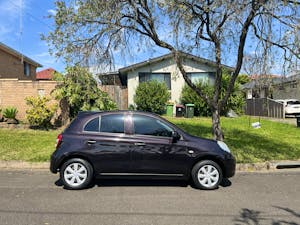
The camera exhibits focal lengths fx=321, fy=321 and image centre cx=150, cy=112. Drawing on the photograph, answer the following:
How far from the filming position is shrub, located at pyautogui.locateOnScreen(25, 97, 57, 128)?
45.4ft

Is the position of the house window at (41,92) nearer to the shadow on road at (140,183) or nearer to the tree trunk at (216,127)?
the tree trunk at (216,127)

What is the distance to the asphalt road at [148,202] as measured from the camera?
16.0 ft

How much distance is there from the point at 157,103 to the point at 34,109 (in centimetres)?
959

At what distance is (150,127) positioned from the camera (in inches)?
272

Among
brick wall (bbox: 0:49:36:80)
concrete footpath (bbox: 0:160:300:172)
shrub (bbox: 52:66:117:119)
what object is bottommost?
concrete footpath (bbox: 0:160:300:172)

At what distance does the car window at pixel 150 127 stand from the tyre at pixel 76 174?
1.28 meters

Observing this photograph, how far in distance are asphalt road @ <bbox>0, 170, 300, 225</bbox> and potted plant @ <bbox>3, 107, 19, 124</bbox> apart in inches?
294

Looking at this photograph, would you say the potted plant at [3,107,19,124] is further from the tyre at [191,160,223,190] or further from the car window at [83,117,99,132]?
the tyre at [191,160,223,190]

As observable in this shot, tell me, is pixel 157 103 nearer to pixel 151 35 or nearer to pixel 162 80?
pixel 162 80

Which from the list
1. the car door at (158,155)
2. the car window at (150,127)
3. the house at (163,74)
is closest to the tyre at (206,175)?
the car door at (158,155)

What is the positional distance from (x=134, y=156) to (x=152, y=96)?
15.3 m

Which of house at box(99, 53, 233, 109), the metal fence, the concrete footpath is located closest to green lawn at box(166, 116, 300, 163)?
the concrete footpath

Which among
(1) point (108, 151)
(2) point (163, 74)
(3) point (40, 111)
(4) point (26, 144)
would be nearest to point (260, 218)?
(1) point (108, 151)

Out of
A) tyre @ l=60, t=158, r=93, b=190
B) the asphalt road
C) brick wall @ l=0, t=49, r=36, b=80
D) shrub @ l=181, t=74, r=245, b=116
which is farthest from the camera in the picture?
brick wall @ l=0, t=49, r=36, b=80
